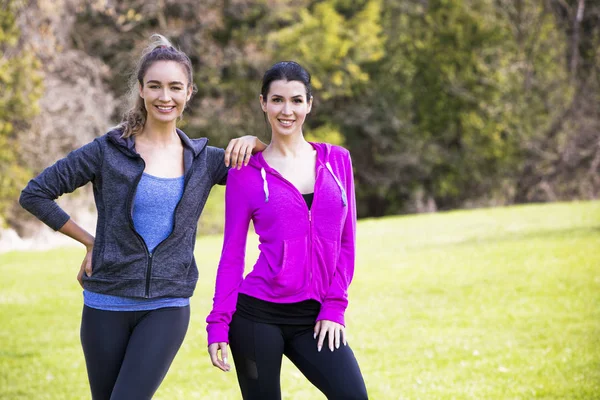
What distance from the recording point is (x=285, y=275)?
338 cm

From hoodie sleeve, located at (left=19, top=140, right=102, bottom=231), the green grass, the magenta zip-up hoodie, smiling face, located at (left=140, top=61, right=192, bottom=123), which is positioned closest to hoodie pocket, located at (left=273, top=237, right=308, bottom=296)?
the magenta zip-up hoodie

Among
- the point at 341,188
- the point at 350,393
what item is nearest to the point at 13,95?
the point at 341,188

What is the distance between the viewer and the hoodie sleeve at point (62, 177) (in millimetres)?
3453

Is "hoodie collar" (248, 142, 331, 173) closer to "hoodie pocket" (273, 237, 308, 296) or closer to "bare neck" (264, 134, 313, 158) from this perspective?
"bare neck" (264, 134, 313, 158)

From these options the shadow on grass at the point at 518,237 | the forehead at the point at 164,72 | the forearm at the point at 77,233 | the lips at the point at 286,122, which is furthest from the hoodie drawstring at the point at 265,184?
the shadow on grass at the point at 518,237

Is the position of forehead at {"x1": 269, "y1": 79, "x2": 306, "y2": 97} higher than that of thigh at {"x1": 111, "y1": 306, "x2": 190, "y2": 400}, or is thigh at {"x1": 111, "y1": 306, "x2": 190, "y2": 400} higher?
forehead at {"x1": 269, "y1": 79, "x2": 306, "y2": 97}

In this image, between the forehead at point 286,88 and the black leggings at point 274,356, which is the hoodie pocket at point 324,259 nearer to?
the black leggings at point 274,356

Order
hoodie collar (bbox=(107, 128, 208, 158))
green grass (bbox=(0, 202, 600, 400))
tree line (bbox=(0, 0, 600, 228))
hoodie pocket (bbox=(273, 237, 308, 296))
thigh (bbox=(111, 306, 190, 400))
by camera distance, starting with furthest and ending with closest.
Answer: tree line (bbox=(0, 0, 600, 228)), green grass (bbox=(0, 202, 600, 400)), hoodie collar (bbox=(107, 128, 208, 158)), hoodie pocket (bbox=(273, 237, 308, 296)), thigh (bbox=(111, 306, 190, 400))

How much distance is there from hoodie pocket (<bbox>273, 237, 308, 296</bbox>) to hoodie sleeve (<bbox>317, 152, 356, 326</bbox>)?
140 mm

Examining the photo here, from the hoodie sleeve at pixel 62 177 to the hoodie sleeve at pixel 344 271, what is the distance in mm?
1120

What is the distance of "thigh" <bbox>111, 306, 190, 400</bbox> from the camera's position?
10.6 ft

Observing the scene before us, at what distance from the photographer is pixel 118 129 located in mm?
3615

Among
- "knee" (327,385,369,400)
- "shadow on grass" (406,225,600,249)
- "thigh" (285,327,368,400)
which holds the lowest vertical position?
"shadow on grass" (406,225,600,249)

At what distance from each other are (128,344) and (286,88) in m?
1.31
